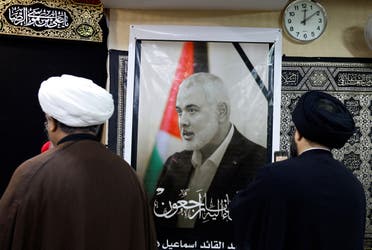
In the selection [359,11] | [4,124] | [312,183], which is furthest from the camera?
[359,11]

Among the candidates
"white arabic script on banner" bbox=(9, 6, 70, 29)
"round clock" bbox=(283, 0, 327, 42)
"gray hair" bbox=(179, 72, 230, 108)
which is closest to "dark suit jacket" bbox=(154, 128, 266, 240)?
"gray hair" bbox=(179, 72, 230, 108)

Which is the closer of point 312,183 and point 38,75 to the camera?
point 312,183

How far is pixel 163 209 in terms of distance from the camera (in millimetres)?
2625

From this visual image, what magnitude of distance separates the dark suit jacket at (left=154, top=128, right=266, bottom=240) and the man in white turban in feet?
4.14

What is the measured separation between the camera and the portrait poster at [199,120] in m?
2.62

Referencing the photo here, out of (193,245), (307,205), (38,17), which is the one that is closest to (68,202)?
(307,205)

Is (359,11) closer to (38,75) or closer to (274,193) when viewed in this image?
(274,193)

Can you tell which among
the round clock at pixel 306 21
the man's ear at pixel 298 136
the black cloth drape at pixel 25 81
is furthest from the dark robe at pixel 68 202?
the round clock at pixel 306 21

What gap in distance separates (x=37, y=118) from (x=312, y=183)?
183 centimetres

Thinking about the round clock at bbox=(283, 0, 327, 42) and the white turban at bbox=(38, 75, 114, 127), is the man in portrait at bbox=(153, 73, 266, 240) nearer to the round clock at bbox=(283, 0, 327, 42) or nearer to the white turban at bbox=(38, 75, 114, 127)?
the round clock at bbox=(283, 0, 327, 42)

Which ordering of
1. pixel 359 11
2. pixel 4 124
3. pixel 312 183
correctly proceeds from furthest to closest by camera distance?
pixel 359 11
pixel 4 124
pixel 312 183

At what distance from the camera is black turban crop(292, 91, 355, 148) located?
1325mm

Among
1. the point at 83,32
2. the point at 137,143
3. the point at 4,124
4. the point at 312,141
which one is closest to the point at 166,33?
the point at 83,32

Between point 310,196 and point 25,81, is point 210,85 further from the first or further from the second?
point 310,196
